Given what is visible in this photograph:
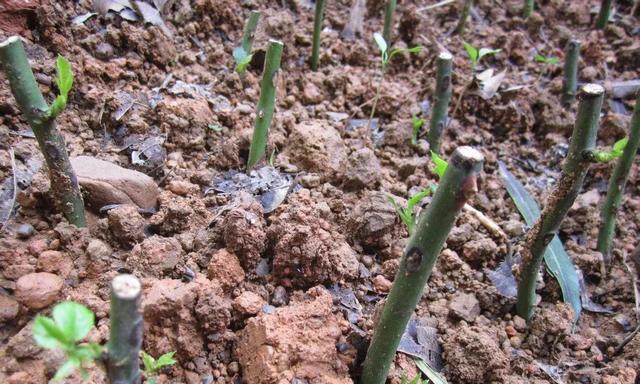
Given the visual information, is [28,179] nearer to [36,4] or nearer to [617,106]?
[36,4]

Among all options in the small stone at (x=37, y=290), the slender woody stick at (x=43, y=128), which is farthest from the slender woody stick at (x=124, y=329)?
the slender woody stick at (x=43, y=128)

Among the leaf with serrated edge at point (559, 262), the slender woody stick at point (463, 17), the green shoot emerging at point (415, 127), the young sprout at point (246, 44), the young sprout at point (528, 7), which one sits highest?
the young sprout at point (528, 7)

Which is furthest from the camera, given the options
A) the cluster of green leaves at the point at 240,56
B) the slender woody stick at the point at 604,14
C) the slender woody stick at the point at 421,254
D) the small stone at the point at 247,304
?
the slender woody stick at the point at 604,14

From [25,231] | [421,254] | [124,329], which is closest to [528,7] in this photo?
[421,254]

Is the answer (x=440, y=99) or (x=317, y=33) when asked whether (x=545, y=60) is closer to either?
(x=440, y=99)

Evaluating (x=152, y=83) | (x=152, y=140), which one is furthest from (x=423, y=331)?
(x=152, y=83)

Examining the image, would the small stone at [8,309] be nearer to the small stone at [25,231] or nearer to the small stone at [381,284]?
the small stone at [25,231]
